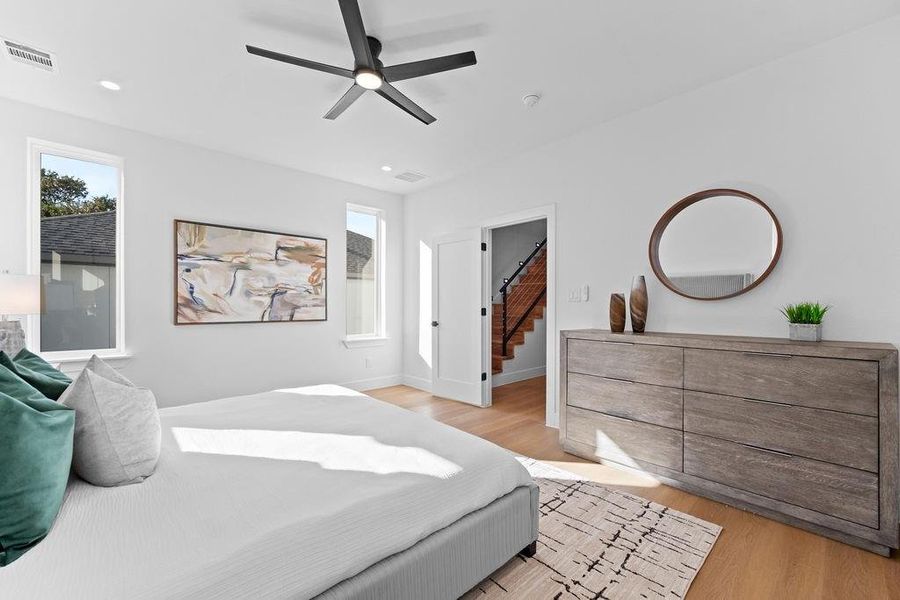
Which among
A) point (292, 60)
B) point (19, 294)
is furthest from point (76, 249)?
point (292, 60)

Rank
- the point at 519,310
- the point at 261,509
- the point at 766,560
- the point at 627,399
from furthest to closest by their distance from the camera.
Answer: the point at 519,310
the point at 627,399
the point at 766,560
the point at 261,509

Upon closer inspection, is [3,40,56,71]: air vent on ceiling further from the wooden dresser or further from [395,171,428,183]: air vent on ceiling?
the wooden dresser

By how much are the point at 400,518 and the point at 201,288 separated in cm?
366

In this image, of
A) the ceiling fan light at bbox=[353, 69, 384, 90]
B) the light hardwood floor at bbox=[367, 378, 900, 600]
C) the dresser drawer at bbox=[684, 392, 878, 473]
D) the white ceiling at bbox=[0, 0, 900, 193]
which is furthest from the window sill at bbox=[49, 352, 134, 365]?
the dresser drawer at bbox=[684, 392, 878, 473]

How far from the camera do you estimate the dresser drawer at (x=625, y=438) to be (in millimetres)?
2551

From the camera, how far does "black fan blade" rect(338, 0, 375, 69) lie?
6.06 ft

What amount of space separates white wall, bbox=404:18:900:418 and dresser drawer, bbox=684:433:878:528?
32.9 inches

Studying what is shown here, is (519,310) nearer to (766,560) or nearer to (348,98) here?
(348,98)

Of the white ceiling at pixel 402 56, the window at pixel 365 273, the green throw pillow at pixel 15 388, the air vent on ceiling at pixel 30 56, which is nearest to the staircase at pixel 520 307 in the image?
the window at pixel 365 273

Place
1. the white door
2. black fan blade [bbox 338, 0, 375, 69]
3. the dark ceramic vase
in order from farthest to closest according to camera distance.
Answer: the white door
the dark ceramic vase
black fan blade [bbox 338, 0, 375, 69]

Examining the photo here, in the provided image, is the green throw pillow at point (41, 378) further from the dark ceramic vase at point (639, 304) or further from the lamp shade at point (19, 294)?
the dark ceramic vase at point (639, 304)

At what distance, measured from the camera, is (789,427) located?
2109mm

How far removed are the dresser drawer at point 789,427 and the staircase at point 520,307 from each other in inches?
124

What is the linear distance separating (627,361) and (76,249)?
15.4ft
